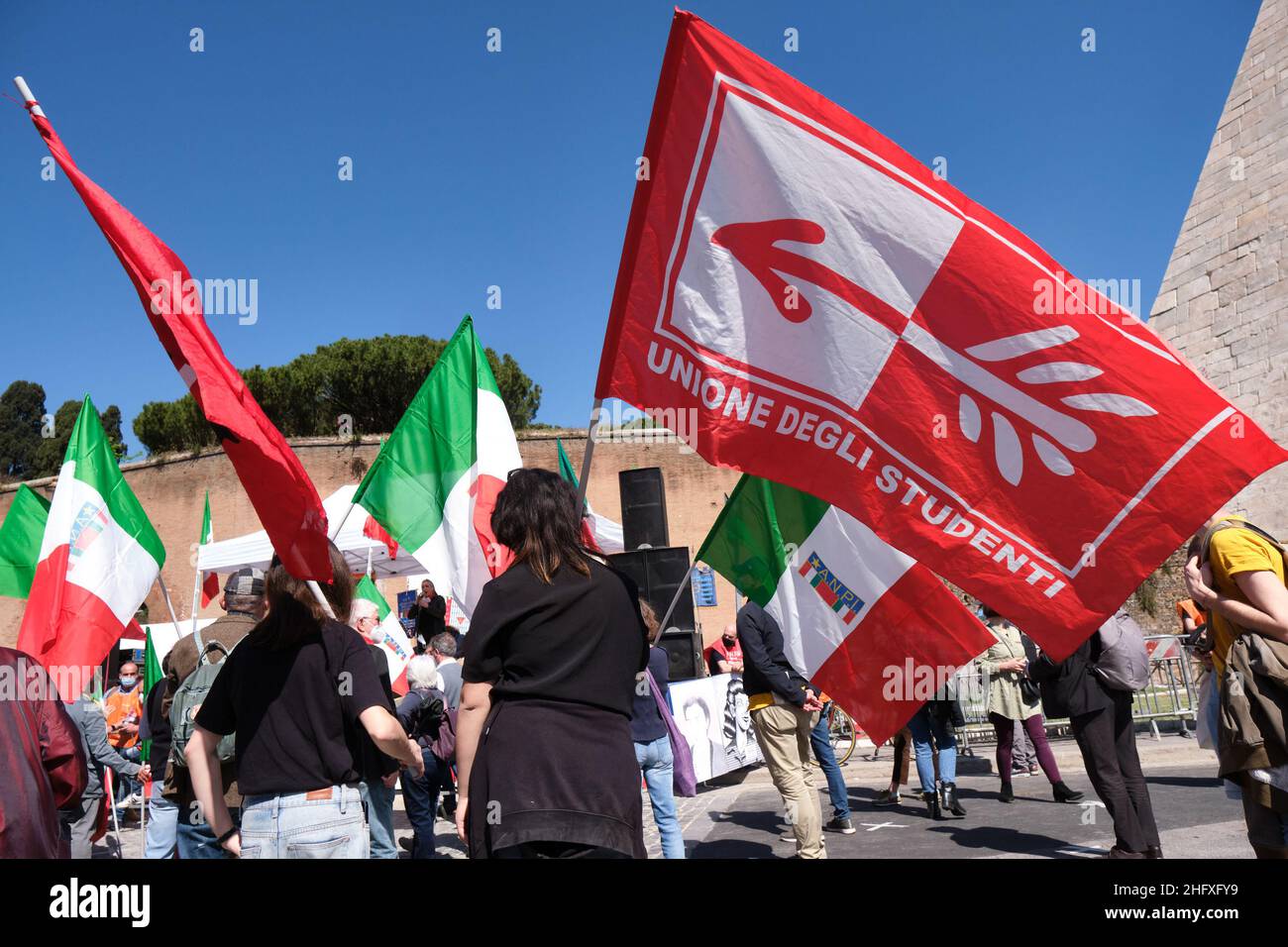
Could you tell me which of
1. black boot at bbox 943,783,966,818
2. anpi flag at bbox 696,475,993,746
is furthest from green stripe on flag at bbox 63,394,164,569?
black boot at bbox 943,783,966,818

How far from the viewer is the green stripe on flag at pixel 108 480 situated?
7688mm

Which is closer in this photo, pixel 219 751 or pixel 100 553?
pixel 219 751

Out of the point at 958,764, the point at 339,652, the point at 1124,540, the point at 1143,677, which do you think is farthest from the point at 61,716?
the point at 958,764

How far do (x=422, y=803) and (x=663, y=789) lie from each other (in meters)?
1.74

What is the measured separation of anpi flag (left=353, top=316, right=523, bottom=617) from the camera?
7094mm

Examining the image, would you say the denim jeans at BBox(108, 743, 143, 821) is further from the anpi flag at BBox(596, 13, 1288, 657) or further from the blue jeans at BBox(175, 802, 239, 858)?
the anpi flag at BBox(596, 13, 1288, 657)

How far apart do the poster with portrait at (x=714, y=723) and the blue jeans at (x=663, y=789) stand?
3867mm

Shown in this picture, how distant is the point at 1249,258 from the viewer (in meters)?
24.1

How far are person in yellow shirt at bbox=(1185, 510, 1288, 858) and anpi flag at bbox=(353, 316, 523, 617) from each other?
4468 millimetres

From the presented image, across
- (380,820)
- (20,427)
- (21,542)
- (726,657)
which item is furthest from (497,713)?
(20,427)

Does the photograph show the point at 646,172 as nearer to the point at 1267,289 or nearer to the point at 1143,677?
the point at 1143,677

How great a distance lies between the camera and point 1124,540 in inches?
127

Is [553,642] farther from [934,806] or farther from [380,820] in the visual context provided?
[934,806]
